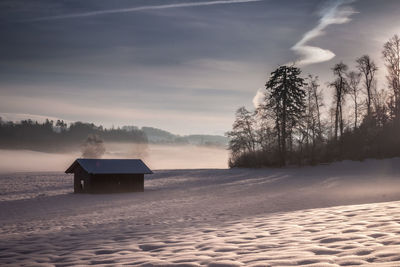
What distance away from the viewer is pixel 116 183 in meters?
37.6

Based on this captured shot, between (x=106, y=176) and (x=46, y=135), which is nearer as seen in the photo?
(x=106, y=176)

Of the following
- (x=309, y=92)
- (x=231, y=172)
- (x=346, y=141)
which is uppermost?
(x=309, y=92)

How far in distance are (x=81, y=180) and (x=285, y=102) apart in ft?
109

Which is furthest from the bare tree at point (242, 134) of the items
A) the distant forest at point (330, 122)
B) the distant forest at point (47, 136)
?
the distant forest at point (47, 136)

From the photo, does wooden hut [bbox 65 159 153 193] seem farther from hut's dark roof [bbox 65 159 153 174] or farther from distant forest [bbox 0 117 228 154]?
distant forest [bbox 0 117 228 154]

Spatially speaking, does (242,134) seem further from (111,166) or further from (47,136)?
(47,136)

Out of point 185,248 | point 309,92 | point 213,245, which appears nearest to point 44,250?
point 185,248

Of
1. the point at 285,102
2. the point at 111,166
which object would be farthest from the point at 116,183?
the point at 285,102

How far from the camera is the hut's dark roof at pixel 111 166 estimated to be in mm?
36906

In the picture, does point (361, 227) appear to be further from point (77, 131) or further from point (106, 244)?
point (77, 131)

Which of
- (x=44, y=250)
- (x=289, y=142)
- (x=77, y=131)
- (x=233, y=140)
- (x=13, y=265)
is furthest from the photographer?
(x=77, y=131)

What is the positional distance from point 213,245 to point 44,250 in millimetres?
4378

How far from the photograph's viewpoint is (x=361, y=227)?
24.0 ft

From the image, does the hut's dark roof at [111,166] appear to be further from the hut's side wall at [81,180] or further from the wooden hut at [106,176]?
the hut's side wall at [81,180]
